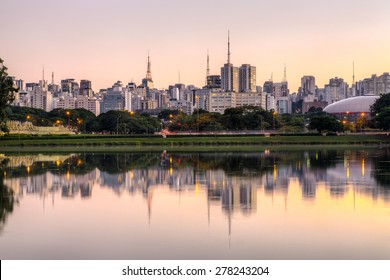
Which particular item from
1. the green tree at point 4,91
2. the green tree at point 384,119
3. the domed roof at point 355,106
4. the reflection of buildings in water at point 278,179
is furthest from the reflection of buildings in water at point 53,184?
the domed roof at point 355,106

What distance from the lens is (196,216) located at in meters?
16.6

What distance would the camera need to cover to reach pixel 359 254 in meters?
12.1

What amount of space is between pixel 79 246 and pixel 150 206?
18.6 feet

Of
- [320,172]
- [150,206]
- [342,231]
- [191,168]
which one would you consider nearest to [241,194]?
[150,206]

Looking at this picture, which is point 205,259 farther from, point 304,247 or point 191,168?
point 191,168

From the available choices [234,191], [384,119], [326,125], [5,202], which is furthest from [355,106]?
[5,202]

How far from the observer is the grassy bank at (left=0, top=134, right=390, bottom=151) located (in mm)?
73312

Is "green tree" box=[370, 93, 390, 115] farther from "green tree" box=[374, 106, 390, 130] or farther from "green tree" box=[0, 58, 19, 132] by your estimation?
"green tree" box=[0, 58, 19, 132]

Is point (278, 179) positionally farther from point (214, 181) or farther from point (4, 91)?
point (4, 91)

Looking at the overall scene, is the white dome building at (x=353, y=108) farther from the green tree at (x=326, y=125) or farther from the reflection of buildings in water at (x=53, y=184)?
the reflection of buildings in water at (x=53, y=184)

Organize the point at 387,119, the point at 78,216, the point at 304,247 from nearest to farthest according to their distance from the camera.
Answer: the point at 304,247
the point at 78,216
the point at 387,119

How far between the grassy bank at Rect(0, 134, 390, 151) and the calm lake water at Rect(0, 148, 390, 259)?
46.1 m

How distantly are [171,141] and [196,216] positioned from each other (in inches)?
2373

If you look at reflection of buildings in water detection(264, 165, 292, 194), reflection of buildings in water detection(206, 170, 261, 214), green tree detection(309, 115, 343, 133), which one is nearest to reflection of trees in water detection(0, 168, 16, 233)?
reflection of buildings in water detection(206, 170, 261, 214)
